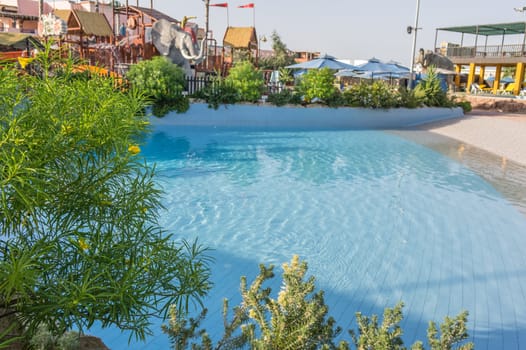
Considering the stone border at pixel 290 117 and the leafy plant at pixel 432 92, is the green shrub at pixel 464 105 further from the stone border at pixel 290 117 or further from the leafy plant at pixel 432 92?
the stone border at pixel 290 117

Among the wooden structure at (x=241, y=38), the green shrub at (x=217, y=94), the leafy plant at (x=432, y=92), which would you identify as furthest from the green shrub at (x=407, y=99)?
the wooden structure at (x=241, y=38)

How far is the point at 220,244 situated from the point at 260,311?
3.72 m

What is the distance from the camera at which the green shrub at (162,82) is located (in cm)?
1508

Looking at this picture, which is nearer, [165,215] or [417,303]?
[417,303]

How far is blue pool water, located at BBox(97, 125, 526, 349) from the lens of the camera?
4902mm

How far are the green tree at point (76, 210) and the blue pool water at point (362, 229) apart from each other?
2.12m

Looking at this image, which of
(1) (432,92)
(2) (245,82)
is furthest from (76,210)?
(1) (432,92)

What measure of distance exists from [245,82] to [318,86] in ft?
10.7

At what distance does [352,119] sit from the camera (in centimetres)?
1906

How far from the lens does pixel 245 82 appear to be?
17.6 metres

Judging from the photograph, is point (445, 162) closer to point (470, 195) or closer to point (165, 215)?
point (470, 195)

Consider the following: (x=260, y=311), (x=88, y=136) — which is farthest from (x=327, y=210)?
(x=88, y=136)

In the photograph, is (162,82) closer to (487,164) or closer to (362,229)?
(362,229)

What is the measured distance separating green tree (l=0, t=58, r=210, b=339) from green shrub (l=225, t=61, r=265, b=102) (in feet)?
50.9
